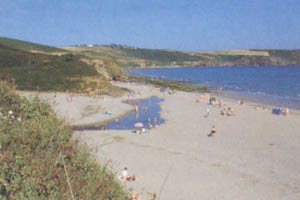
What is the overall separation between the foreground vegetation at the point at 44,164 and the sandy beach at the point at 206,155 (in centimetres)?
98

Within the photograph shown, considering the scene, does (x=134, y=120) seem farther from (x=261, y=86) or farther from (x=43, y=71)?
(x=261, y=86)

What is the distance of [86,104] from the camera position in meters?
26.8

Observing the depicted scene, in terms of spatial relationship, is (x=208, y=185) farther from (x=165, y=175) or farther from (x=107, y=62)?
(x=107, y=62)

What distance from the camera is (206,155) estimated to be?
42.7 feet

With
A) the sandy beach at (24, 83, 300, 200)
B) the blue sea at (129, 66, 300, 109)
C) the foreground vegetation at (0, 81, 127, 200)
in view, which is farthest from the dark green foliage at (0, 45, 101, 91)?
the foreground vegetation at (0, 81, 127, 200)

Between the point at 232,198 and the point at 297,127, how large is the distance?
13068mm

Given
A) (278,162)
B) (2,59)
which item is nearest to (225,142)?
(278,162)

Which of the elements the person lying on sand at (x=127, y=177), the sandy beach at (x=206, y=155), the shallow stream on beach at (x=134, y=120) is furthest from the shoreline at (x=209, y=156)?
the shallow stream on beach at (x=134, y=120)

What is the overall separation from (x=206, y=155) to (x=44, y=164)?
10545 millimetres

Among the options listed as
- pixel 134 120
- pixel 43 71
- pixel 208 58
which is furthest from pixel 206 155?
pixel 208 58

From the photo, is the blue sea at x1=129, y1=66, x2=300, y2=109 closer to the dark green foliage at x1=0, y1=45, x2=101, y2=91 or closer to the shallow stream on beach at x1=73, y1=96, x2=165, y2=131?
the shallow stream on beach at x1=73, y1=96, x2=165, y2=131

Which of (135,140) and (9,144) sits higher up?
(9,144)

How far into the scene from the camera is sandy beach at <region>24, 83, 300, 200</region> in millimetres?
9172

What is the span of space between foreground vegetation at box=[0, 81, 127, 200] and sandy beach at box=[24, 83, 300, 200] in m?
0.98
